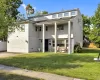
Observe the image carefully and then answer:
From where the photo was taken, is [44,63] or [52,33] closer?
[44,63]

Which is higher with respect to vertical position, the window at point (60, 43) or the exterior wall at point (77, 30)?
the exterior wall at point (77, 30)

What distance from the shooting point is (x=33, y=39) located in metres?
30.2

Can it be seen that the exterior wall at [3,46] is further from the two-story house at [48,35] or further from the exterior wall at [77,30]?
the exterior wall at [77,30]

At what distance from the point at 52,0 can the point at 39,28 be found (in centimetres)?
715

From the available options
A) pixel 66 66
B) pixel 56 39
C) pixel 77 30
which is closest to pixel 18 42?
pixel 56 39

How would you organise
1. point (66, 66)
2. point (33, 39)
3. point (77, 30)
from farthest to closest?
1. point (33, 39)
2. point (77, 30)
3. point (66, 66)

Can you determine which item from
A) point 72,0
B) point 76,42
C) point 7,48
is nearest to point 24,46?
point 7,48

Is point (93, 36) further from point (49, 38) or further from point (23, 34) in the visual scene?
point (23, 34)

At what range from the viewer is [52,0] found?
2650cm

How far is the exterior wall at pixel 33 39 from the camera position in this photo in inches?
1163

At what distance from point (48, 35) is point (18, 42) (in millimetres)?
5920

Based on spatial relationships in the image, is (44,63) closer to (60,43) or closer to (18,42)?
(60,43)

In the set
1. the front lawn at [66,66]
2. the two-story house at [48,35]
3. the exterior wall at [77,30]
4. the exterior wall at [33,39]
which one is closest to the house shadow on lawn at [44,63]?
the front lawn at [66,66]

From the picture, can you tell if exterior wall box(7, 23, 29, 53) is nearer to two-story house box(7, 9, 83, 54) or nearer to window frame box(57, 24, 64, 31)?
two-story house box(7, 9, 83, 54)
